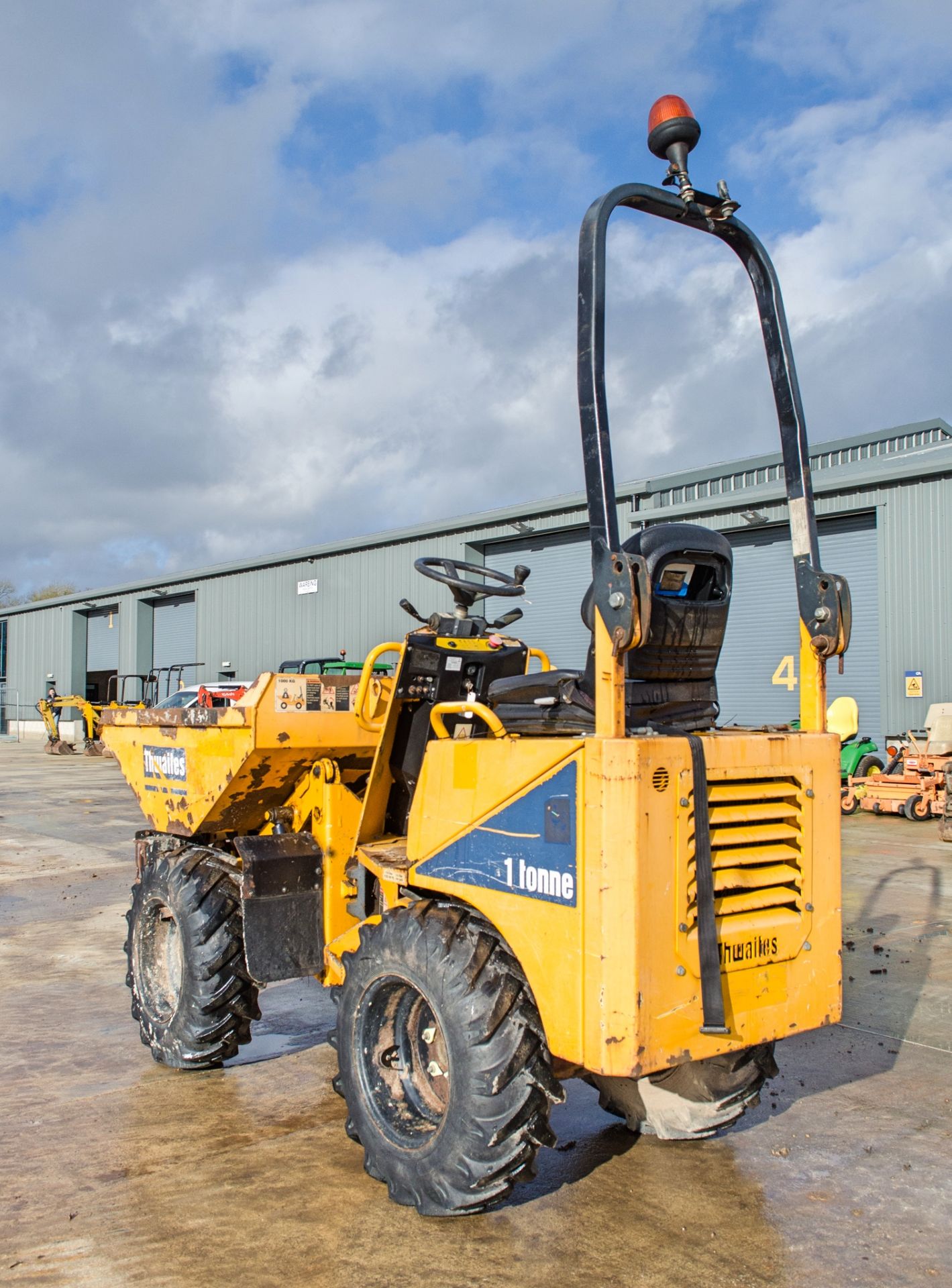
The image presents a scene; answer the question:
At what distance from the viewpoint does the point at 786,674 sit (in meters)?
18.9

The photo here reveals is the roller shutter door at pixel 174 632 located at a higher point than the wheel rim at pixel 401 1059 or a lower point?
higher

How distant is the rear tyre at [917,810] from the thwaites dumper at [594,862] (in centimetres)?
1120

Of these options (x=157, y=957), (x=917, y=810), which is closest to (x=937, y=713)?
(x=917, y=810)

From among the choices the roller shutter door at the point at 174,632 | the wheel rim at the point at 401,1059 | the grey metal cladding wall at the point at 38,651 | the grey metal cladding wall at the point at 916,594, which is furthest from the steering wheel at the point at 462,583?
the grey metal cladding wall at the point at 38,651

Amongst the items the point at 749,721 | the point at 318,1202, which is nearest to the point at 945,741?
the point at 749,721

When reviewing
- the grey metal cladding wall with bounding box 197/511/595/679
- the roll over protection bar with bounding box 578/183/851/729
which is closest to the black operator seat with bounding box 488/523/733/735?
the roll over protection bar with bounding box 578/183/851/729

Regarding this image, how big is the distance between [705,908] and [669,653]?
2.58ft

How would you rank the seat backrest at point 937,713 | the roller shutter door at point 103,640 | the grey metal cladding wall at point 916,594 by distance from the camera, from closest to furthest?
the seat backrest at point 937,713, the grey metal cladding wall at point 916,594, the roller shutter door at point 103,640

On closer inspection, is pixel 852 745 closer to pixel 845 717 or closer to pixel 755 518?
pixel 845 717

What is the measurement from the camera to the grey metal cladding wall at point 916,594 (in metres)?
16.8

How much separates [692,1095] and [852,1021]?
2331mm

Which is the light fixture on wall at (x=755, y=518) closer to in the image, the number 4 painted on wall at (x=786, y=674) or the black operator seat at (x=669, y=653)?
the number 4 painted on wall at (x=786, y=674)

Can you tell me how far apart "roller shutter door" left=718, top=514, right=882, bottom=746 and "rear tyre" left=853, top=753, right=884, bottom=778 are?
114cm

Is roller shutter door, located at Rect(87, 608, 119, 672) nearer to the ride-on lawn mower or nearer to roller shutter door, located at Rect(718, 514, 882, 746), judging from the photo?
roller shutter door, located at Rect(718, 514, 882, 746)
